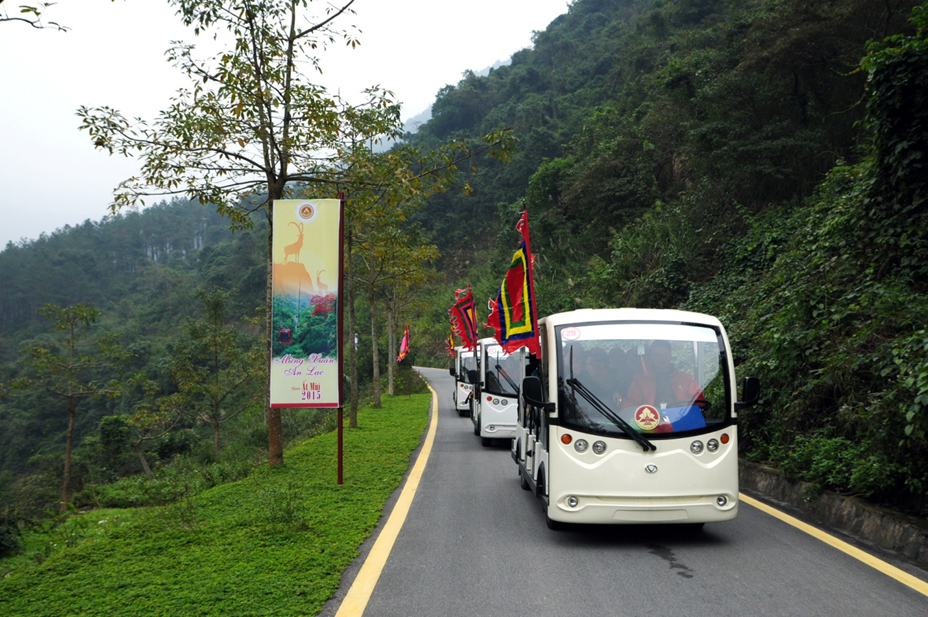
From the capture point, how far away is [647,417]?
6355 mm

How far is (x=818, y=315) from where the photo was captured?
1030 centimetres

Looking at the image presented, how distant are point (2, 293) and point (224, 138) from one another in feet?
300

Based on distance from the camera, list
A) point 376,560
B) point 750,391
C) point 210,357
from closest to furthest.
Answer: point 376,560
point 750,391
point 210,357

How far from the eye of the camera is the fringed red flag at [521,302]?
7793mm

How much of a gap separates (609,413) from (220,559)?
3550 millimetres

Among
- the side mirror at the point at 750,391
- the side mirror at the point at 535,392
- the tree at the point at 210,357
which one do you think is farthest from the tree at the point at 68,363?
the side mirror at the point at 750,391

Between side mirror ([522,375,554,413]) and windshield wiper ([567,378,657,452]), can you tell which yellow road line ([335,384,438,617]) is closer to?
side mirror ([522,375,554,413])

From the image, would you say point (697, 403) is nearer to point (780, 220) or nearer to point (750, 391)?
point (750, 391)

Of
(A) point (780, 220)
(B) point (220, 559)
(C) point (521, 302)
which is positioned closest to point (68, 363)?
(C) point (521, 302)

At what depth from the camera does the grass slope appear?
189 inches

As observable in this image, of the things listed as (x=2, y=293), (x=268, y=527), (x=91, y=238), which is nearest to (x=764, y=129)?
(x=268, y=527)

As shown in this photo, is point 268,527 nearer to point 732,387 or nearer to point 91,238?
point 732,387

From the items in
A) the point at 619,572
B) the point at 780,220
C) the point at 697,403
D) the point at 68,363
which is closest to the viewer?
the point at 619,572

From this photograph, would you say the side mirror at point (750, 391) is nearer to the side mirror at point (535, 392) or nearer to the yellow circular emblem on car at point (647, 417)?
the yellow circular emblem on car at point (647, 417)
